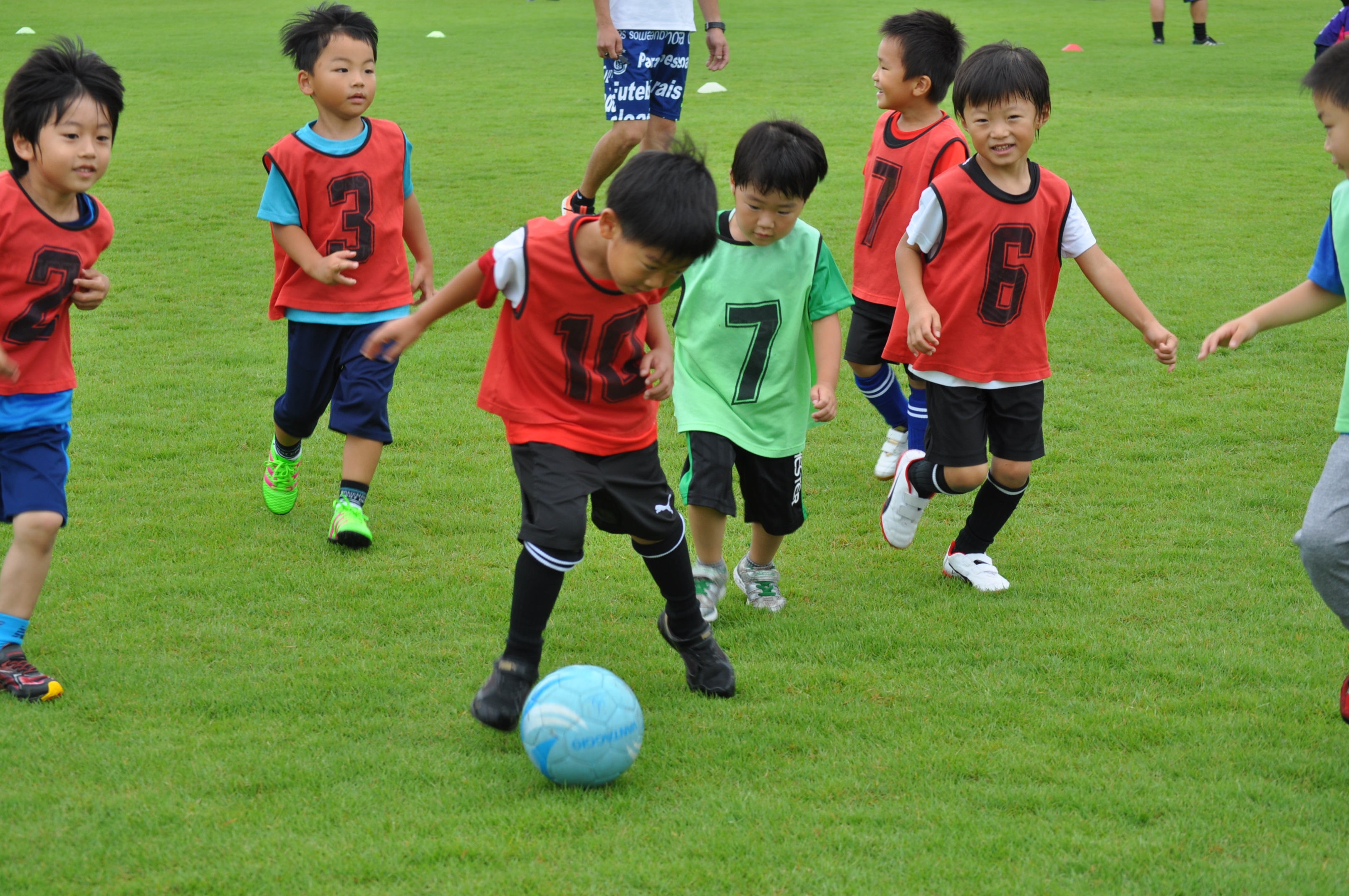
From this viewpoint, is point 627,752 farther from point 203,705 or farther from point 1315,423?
point 1315,423

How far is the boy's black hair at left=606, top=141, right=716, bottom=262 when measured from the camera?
3213 mm

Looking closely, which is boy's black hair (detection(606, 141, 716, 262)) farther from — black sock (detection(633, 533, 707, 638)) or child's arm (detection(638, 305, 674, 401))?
black sock (detection(633, 533, 707, 638))

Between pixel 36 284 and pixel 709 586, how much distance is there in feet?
7.53

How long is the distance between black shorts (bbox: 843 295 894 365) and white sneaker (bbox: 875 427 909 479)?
37 cm

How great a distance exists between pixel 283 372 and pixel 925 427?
3.57 meters

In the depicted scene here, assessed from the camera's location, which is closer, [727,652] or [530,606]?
[530,606]

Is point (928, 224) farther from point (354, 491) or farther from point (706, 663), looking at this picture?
point (354, 491)

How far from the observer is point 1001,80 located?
4203mm

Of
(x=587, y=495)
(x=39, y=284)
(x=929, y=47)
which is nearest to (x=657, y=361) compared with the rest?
(x=587, y=495)

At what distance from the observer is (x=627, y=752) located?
127 inches

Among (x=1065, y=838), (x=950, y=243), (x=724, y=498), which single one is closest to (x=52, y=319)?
(x=724, y=498)

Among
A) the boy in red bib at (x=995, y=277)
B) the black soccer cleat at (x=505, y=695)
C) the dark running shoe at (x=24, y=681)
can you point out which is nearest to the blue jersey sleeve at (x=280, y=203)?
the dark running shoe at (x=24, y=681)

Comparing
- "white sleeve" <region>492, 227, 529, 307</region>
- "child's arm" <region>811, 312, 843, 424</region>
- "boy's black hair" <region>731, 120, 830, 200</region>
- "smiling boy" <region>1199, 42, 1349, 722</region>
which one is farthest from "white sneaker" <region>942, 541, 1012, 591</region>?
"white sleeve" <region>492, 227, 529, 307</region>

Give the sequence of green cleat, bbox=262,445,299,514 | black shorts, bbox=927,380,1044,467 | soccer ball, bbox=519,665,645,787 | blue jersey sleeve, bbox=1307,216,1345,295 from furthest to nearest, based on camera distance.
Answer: green cleat, bbox=262,445,299,514 → black shorts, bbox=927,380,1044,467 → blue jersey sleeve, bbox=1307,216,1345,295 → soccer ball, bbox=519,665,645,787
